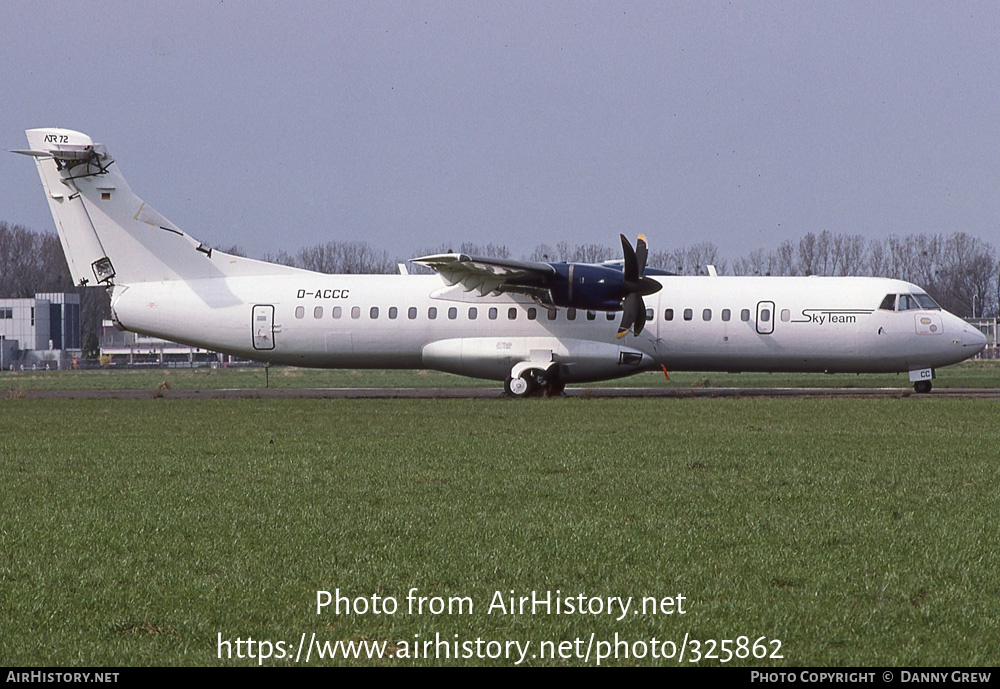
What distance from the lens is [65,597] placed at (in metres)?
7.20

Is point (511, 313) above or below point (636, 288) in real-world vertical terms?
below

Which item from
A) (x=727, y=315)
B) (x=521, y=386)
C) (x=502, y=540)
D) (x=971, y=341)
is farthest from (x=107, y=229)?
(x=502, y=540)

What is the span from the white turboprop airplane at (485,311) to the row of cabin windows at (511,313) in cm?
4

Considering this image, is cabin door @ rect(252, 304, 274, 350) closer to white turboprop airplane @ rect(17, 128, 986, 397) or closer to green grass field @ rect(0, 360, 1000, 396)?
white turboprop airplane @ rect(17, 128, 986, 397)

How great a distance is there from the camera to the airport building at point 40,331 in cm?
10178

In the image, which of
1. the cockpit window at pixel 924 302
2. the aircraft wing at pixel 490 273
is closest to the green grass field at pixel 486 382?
the cockpit window at pixel 924 302

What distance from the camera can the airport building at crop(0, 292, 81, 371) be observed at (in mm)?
101775

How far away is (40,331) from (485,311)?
96.1 metres

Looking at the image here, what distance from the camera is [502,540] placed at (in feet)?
29.8

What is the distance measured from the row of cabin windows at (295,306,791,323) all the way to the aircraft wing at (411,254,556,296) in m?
0.80

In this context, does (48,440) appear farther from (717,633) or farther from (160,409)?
(717,633)

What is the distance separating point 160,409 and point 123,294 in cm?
715

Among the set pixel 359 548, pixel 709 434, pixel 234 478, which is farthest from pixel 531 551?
pixel 709 434

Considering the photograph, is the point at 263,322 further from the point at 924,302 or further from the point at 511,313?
the point at 924,302
